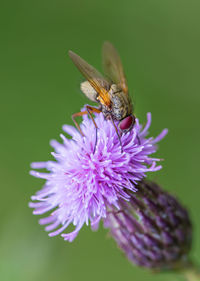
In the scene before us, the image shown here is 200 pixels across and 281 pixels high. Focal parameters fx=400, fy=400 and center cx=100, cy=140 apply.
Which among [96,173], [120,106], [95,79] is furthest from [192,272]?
[95,79]

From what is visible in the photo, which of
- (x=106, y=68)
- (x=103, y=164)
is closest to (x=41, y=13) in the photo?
(x=106, y=68)

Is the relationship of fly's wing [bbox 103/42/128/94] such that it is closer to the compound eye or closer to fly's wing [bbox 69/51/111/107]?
fly's wing [bbox 69/51/111/107]

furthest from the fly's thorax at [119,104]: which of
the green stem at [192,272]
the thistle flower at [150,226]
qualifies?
the green stem at [192,272]

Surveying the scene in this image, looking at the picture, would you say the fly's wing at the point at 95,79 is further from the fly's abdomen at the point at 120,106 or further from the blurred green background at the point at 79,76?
the blurred green background at the point at 79,76

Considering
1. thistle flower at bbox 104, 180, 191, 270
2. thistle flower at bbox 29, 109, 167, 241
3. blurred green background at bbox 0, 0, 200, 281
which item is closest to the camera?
thistle flower at bbox 29, 109, 167, 241

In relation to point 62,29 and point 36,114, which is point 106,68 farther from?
point 62,29

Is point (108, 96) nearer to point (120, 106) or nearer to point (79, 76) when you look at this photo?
point (120, 106)

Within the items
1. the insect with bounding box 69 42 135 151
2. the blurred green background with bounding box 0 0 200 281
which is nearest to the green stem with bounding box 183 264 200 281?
the blurred green background with bounding box 0 0 200 281

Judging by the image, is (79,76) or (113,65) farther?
(79,76)
